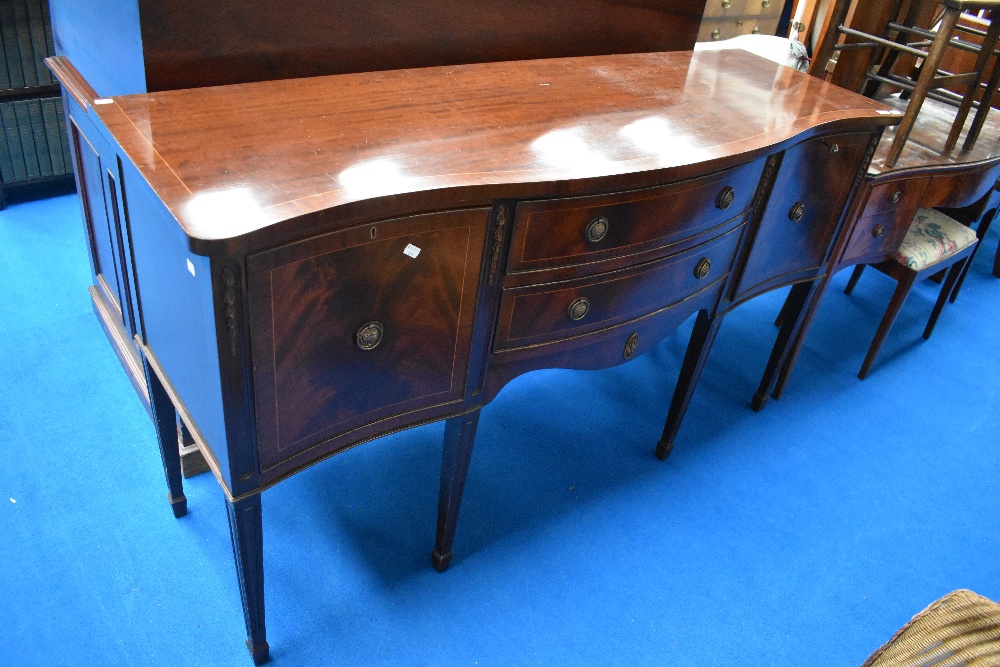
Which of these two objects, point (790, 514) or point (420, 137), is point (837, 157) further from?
point (420, 137)

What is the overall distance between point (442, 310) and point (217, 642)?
85 centimetres

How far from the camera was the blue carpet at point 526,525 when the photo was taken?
169 centimetres

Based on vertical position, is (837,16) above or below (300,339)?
above

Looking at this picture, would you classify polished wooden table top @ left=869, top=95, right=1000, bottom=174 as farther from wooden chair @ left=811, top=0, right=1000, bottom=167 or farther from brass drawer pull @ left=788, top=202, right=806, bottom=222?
brass drawer pull @ left=788, top=202, right=806, bottom=222

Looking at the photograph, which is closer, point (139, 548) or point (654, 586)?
point (139, 548)

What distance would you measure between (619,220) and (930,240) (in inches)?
63.7

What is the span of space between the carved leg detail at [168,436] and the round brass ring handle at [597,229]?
0.91 meters

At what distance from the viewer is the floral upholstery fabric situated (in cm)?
253

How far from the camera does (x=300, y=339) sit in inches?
48.3

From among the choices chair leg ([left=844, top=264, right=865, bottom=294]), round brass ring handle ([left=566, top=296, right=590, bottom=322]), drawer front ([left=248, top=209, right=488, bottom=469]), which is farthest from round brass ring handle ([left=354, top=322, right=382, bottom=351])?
chair leg ([left=844, top=264, right=865, bottom=294])

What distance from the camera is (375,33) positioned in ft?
5.40

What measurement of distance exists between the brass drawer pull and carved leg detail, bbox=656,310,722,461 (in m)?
0.30

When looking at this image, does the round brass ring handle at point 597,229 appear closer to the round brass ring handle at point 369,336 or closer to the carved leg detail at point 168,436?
the round brass ring handle at point 369,336

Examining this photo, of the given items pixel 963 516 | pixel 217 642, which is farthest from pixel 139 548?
pixel 963 516
